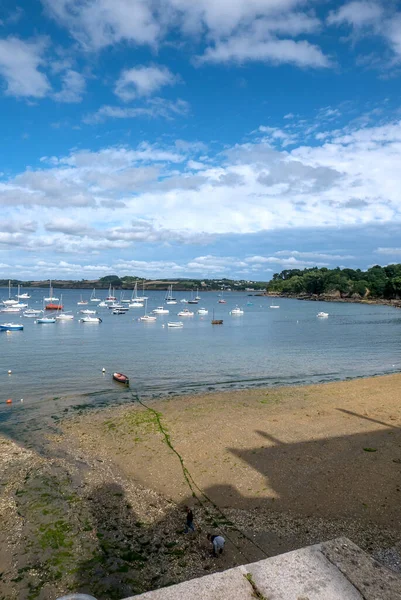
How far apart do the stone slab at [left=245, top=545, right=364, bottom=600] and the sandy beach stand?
7.40 m

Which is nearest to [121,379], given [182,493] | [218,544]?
[182,493]

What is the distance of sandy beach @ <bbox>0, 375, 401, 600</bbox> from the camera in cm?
1117

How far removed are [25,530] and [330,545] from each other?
1142cm

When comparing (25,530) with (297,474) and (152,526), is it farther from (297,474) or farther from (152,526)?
(297,474)

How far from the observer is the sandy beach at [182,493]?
36.7 ft

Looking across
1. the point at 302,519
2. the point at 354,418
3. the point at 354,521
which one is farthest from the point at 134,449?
the point at 354,418

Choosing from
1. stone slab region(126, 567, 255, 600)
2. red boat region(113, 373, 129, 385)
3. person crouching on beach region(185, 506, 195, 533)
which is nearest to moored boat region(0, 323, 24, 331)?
red boat region(113, 373, 129, 385)

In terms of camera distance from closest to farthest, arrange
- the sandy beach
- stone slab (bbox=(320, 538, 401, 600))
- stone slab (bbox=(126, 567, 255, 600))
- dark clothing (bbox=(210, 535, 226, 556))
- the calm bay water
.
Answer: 1. stone slab (bbox=(126, 567, 255, 600))
2. stone slab (bbox=(320, 538, 401, 600))
3. the sandy beach
4. dark clothing (bbox=(210, 535, 226, 556))
5. the calm bay water

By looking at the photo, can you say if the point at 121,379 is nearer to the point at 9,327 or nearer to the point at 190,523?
the point at 190,523

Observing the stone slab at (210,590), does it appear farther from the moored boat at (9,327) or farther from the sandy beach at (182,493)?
the moored boat at (9,327)

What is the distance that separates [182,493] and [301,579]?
38.2 ft

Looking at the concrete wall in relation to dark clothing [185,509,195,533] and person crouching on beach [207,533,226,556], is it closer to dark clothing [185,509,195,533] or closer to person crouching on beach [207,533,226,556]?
person crouching on beach [207,533,226,556]

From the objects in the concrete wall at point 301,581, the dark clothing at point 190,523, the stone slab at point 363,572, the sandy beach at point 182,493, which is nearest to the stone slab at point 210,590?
the concrete wall at point 301,581

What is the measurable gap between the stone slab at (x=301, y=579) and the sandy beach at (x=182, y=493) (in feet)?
24.3
